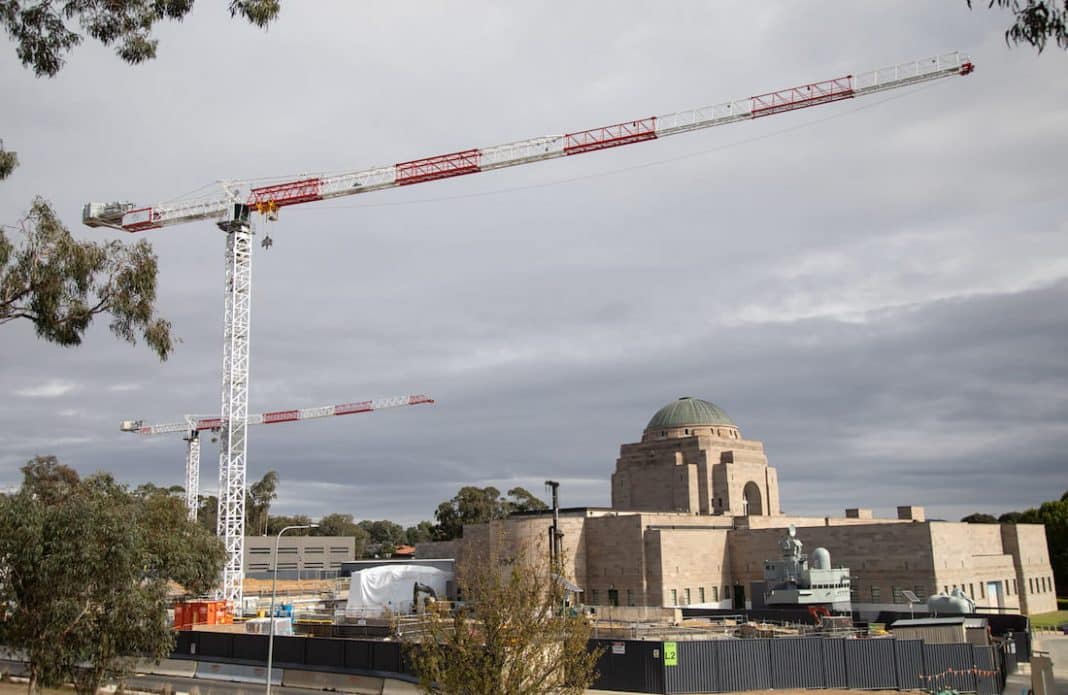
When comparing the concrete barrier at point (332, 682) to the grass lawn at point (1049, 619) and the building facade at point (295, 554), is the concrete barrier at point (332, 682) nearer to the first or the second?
the grass lawn at point (1049, 619)

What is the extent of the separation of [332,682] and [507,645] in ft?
69.9

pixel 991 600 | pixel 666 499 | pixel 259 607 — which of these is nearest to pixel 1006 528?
pixel 991 600

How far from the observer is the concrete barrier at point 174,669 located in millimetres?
43750

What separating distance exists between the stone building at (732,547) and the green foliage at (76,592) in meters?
32.7

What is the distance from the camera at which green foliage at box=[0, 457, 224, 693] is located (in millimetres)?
27469

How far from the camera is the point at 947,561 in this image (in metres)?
64.6

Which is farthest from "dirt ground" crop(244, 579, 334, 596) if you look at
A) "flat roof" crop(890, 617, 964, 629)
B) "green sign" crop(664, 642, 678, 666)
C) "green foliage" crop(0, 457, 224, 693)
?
"green foliage" crop(0, 457, 224, 693)

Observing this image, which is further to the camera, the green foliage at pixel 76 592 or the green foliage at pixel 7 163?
the green foliage at pixel 76 592

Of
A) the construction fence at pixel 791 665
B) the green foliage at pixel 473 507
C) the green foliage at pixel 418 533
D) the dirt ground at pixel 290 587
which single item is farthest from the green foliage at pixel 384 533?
the construction fence at pixel 791 665

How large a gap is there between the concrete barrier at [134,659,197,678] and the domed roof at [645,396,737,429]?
59440mm

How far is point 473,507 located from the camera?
12394 centimetres

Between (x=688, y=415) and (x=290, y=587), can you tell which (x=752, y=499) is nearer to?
(x=688, y=415)

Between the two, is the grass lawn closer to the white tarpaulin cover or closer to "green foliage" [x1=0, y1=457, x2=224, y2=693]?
the white tarpaulin cover

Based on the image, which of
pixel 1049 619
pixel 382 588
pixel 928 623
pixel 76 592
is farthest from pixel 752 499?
pixel 76 592
